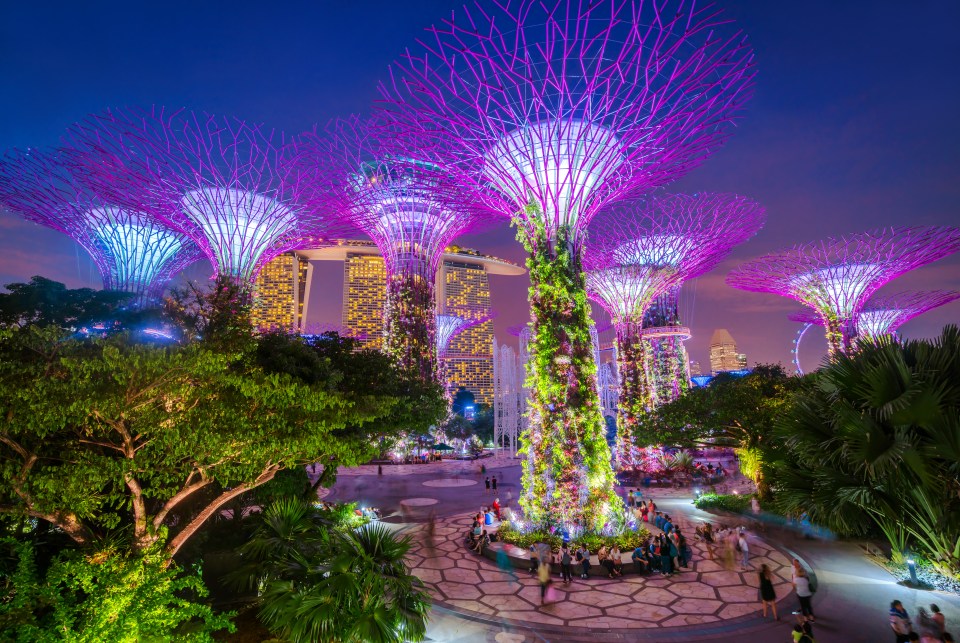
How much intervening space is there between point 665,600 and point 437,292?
410 feet

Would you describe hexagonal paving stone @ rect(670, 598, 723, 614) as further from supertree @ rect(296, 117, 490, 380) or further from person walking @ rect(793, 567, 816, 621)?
supertree @ rect(296, 117, 490, 380)

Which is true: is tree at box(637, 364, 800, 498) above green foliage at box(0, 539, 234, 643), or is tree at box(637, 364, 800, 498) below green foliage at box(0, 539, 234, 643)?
above

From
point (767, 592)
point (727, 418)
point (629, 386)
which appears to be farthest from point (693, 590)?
point (629, 386)

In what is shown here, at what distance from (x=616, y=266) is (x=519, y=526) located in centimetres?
1760

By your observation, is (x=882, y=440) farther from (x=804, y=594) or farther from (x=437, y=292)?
(x=437, y=292)

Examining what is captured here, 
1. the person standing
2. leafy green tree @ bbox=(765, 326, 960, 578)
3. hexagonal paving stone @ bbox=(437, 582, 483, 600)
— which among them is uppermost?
leafy green tree @ bbox=(765, 326, 960, 578)

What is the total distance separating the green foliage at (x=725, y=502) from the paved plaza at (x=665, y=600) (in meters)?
3.35

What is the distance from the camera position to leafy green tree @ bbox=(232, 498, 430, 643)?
6684 mm

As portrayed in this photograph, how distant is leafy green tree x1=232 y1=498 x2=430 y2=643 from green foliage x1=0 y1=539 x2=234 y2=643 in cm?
100

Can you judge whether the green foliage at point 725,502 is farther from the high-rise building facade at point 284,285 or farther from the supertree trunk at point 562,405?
the high-rise building facade at point 284,285

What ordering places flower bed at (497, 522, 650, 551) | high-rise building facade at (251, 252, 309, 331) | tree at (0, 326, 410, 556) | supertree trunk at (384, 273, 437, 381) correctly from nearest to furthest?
tree at (0, 326, 410, 556) < flower bed at (497, 522, 650, 551) < supertree trunk at (384, 273, 437, 381) < high-rise building facade at (251, 252, 309, 331)

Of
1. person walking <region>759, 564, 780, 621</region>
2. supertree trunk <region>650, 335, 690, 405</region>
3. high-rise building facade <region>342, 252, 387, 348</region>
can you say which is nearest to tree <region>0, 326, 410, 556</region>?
person walking <region>759, 564, 780, 621</region>

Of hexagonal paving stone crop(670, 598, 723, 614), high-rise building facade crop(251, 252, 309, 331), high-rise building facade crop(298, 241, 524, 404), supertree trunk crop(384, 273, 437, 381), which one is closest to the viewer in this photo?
hexagonal paving stone crop(670, 598, 723, 614)

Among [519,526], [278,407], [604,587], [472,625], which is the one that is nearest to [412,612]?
[472,625]
